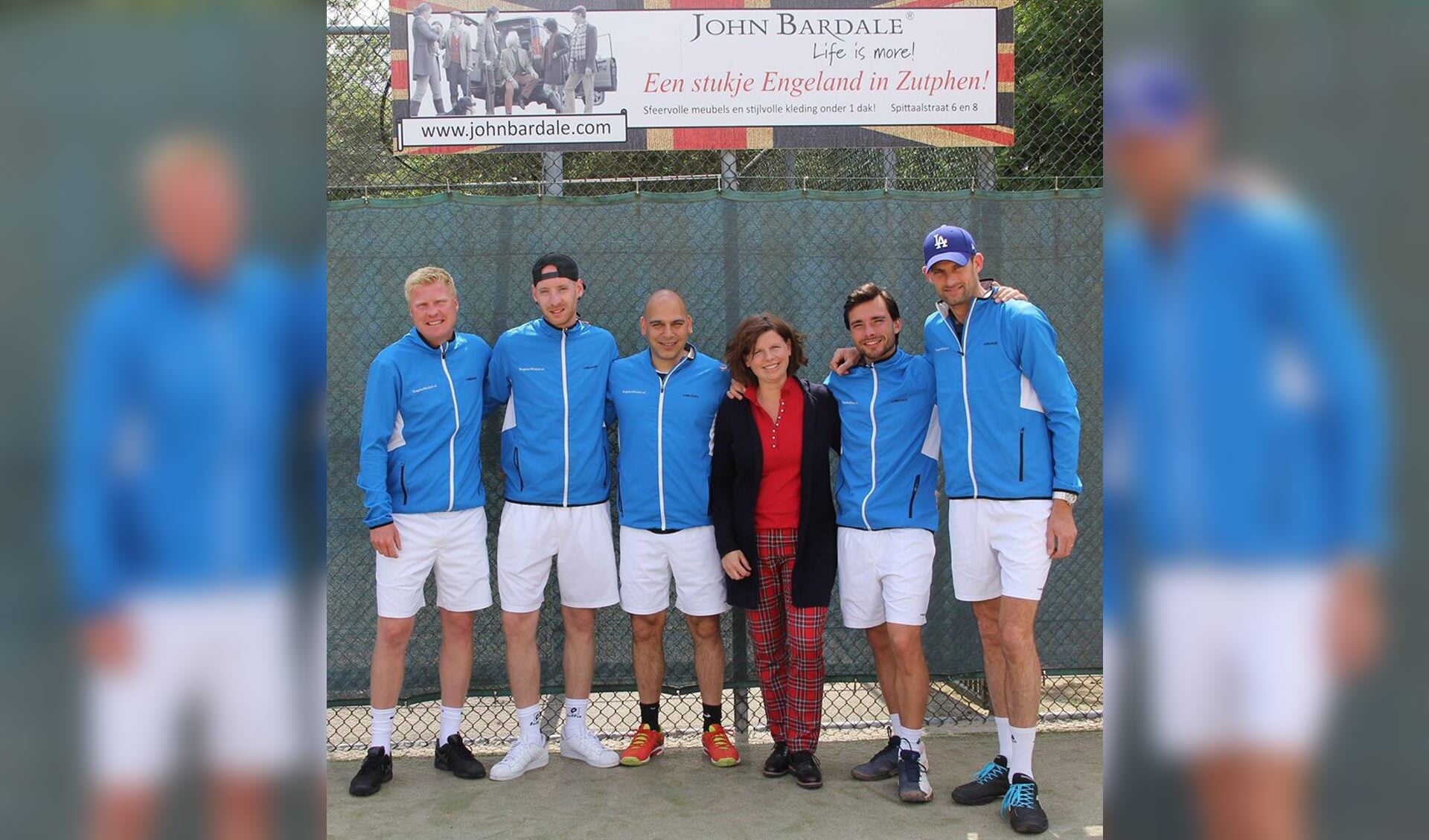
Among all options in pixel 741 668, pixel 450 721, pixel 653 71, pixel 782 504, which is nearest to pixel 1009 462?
pixel 782 504

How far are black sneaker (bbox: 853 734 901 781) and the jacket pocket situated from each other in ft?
4.23

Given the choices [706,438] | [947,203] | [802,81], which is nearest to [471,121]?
[802,81]

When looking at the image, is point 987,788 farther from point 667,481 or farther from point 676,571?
point 667,481

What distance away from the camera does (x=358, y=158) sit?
480 cm

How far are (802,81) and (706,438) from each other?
5.61 feet

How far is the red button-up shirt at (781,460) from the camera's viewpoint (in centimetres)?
421

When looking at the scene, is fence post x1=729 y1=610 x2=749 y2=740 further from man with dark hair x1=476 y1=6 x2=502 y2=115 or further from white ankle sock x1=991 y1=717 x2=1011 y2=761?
man with dark hair x1=476 y1=6 x2=502 y2=115
